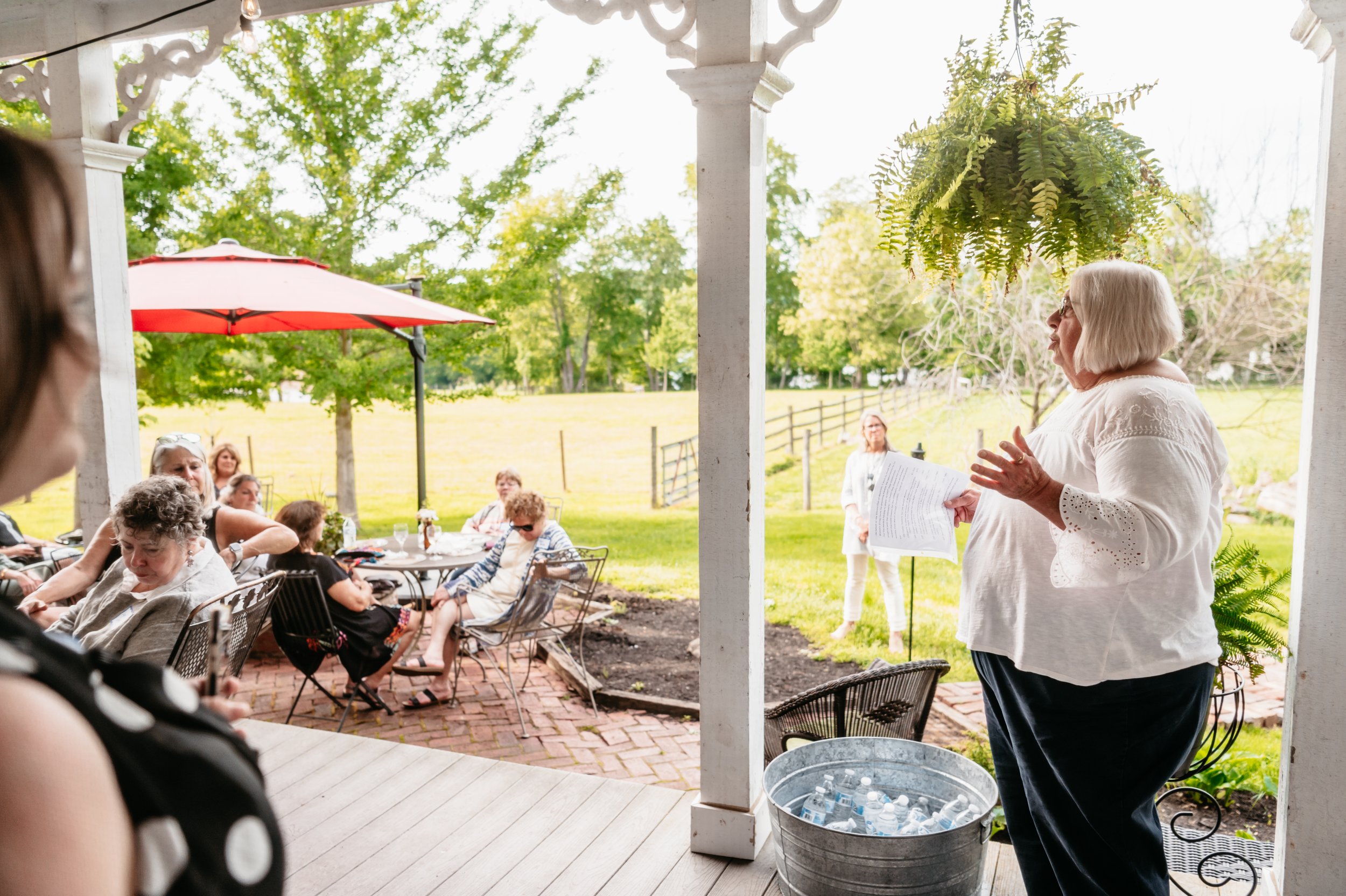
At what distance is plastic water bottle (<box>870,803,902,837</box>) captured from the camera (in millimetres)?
2289

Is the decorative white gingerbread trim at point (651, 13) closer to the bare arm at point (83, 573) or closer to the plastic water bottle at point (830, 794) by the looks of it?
the plastic water bottle at point (830, 794)

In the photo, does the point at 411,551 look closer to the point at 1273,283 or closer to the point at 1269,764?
the point at 1269,764

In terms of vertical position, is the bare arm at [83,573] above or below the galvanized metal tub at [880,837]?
above

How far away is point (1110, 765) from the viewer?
6.13ft

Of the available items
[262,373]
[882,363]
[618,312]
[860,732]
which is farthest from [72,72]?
[618,312]

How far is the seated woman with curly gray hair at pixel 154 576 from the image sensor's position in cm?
253

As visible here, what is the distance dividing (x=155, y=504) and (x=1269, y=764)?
163 inches

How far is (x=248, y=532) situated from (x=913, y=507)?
297cm

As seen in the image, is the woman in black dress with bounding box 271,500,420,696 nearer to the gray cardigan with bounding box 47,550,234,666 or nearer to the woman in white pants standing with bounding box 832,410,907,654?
the gray cardigan with bounding box 47,550,234,666

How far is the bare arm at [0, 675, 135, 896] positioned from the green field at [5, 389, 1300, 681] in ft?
19.0

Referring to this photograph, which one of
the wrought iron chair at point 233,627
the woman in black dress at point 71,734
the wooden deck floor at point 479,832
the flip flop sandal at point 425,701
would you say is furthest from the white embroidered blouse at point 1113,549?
the flip flop sandal at point 425,701

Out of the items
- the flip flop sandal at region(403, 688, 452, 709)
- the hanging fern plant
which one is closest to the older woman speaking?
the hanging fern plant

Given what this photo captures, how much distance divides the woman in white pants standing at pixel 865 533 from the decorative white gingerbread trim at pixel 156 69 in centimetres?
401

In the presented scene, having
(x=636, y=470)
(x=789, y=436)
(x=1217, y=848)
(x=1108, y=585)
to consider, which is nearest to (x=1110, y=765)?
(x=1108, y=585)
